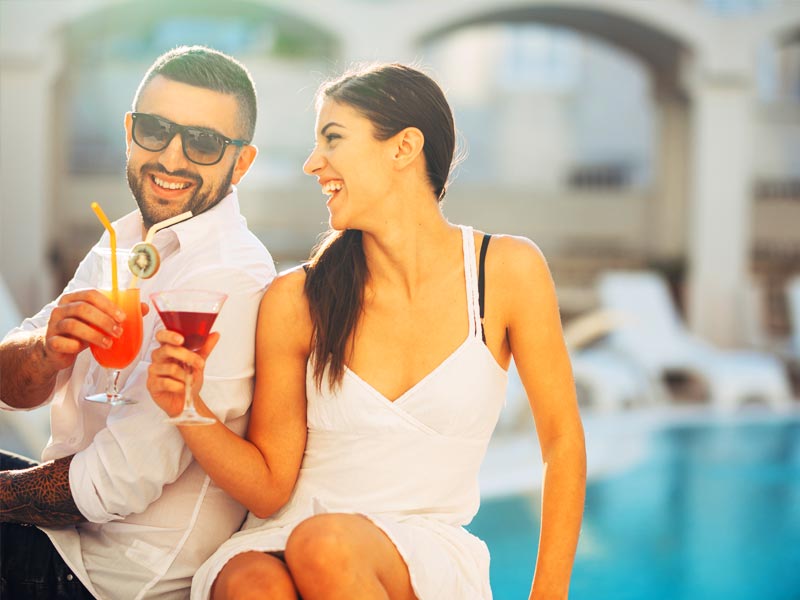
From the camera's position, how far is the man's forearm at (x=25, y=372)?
1.91 meters

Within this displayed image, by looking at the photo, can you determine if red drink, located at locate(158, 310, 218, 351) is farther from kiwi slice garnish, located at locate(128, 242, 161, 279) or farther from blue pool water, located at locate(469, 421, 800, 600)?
blue pool water, located at locate(469, 421, 800, 600)

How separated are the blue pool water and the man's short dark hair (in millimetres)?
2478

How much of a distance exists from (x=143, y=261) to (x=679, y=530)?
3.89 metres

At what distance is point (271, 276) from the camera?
82.0 inches

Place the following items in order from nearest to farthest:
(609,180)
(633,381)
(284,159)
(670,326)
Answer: (633,381) → (670,326) → (284,159) → (609,180)

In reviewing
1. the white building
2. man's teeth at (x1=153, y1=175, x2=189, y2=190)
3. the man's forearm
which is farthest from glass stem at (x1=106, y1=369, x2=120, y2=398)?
the white building

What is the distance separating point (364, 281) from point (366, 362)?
0.18m

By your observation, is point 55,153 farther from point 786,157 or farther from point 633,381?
point 786,157

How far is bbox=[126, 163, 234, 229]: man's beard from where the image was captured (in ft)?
6.71

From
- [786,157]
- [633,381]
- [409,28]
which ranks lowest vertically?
[633,381]

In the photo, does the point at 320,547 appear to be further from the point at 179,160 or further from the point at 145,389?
the point at 179,160

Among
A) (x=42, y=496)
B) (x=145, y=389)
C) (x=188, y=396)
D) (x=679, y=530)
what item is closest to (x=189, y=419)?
(x=188, y=396)

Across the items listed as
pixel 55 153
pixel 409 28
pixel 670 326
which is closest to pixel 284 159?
pixel 55 153

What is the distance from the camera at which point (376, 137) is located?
1.98m
